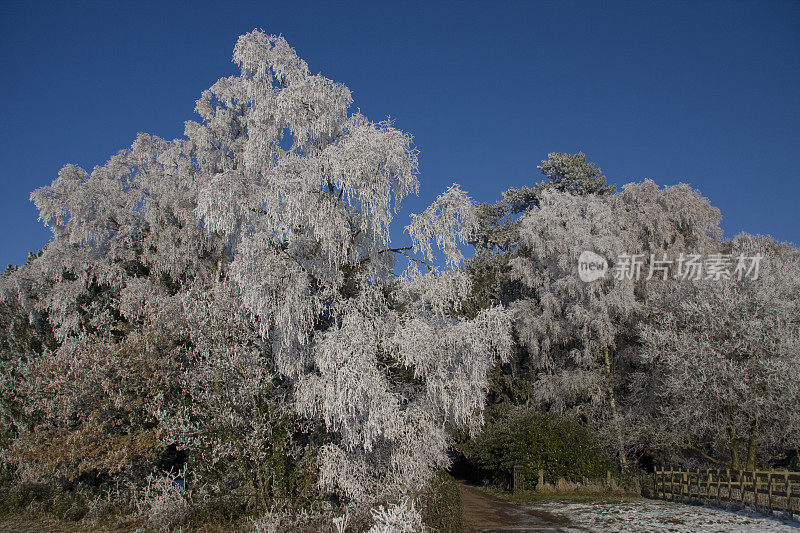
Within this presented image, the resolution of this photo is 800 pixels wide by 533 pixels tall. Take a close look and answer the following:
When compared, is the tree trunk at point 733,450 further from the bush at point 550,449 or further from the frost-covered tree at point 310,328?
the frost-covered tree at point 310,328

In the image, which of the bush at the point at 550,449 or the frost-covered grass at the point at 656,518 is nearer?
the frost-covered grass at the point at 656,518

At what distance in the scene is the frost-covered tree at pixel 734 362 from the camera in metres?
17.7

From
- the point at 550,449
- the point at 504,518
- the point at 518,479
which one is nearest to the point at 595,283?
the point at 550,449

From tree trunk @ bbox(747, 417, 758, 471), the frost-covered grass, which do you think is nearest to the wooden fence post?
the frost-covered grass

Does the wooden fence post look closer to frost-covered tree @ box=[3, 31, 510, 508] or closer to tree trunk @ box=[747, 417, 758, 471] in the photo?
tree trunk @ box=[747, 417, 758, 471]

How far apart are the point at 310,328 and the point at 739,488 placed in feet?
42.4

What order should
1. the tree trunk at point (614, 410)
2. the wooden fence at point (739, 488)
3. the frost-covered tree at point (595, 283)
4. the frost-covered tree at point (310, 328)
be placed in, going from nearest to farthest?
1. the frost-covered tree at point (310, 328)
2. the wooden fence at point (739, 488)
3. the tree trunk at point (614, 410)
4. the frost-covered tree at point (595, 283)

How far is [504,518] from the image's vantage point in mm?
14844

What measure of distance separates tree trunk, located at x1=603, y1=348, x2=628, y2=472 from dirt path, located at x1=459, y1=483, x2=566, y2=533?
623 centimetres

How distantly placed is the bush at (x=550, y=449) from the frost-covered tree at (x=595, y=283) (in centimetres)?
157

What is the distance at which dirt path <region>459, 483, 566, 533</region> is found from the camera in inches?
504

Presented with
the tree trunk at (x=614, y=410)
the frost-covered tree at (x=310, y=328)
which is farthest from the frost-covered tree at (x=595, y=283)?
the frost-covered tree at (x=310, y=328)

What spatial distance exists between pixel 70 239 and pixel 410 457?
15.7 m

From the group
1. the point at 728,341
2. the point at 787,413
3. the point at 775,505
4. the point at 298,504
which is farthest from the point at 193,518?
the point at 787,413
